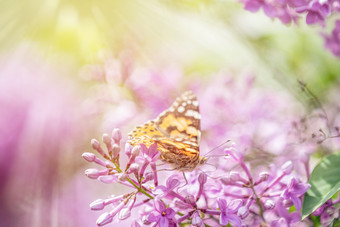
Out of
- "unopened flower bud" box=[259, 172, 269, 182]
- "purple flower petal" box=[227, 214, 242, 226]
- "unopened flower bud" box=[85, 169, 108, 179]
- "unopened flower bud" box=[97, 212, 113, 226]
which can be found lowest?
"purple flower petal" box=[227, 214, 242, 226]

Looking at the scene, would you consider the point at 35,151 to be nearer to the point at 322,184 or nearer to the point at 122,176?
the point at 122,176

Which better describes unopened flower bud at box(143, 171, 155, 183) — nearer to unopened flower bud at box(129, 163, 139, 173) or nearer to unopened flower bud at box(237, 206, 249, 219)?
unopened flower bud at box(129, 163, 139, 173)

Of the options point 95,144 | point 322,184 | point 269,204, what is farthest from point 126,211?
point 322,184

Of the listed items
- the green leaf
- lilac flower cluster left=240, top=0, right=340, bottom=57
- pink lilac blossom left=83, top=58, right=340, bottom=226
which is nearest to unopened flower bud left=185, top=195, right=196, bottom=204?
pink lilac blossom left=83, top=58, right=340, bottom=226

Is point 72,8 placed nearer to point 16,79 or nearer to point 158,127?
point 16,79

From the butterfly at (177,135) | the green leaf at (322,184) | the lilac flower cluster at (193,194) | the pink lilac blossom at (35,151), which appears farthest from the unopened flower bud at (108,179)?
the pink lilac blossom at (35,151)

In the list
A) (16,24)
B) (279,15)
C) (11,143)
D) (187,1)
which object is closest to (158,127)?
(279,15)
